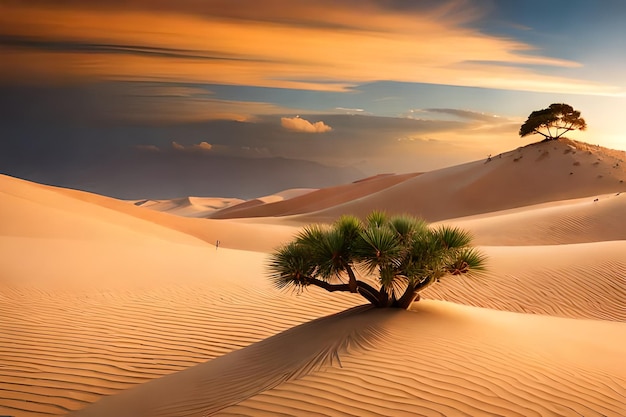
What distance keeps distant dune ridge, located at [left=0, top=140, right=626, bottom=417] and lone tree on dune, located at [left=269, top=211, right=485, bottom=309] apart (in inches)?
18.4

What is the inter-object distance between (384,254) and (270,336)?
2603 millimetres

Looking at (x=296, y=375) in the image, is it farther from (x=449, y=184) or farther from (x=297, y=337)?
(x=449, y=184)

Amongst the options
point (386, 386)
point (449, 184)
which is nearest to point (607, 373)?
point (386, 386)

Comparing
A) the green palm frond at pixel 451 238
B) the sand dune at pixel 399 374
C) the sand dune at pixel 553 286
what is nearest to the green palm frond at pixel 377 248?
the green palm frond at pixel 451 238

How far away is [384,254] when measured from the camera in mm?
7156

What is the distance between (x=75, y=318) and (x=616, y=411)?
8.18 m

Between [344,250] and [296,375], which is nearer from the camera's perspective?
[296,375]

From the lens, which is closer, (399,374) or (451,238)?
(399,374)

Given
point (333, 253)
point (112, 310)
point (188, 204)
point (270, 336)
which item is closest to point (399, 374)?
point (333, 253)

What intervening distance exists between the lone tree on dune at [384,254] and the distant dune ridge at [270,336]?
47cm

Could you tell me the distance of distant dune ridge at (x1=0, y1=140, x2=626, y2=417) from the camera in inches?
223

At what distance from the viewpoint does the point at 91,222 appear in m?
20.6

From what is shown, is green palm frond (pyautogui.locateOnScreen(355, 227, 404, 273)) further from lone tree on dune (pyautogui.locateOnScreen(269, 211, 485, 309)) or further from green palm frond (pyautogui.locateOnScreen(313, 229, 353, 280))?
green palm frond (pyautogui.locateOnScreen(313, 229, 353, 280))

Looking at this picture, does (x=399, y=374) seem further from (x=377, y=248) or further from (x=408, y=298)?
(x=408, y=298)
